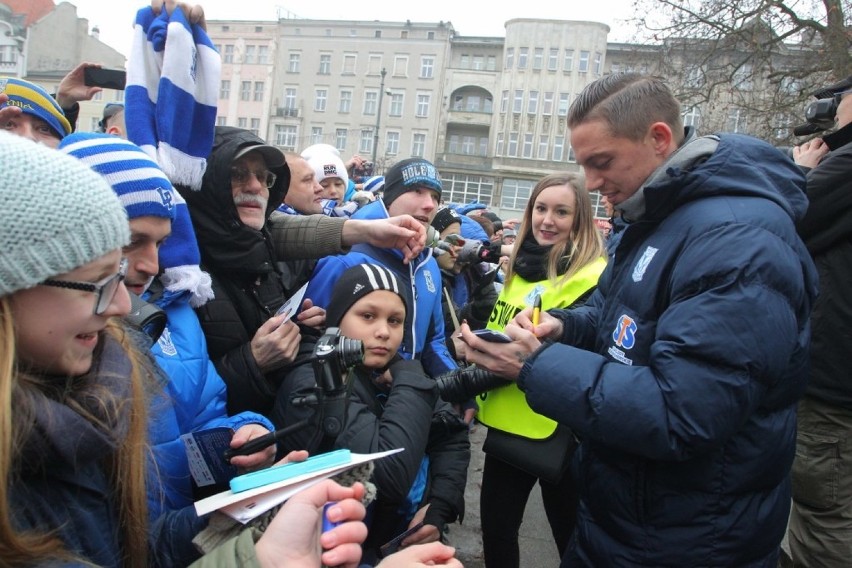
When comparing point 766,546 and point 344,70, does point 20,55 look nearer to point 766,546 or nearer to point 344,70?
point 344,70

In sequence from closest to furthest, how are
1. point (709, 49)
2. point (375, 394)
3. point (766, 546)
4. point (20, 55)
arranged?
point (766, 546)
point (375, 394)
point (709, 49)
point (20, 55)

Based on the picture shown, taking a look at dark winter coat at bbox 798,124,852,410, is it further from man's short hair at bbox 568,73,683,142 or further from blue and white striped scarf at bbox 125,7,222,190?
blue and white striped scarf at bbox 125,7,222,190

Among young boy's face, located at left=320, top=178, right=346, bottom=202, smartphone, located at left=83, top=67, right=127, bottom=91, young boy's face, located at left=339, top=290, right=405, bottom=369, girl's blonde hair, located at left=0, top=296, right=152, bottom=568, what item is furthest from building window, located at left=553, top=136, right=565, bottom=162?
girl's blonde hair, located at left=0, top=296, right=152, bottom=568

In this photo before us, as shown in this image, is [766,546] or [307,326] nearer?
[766,546]

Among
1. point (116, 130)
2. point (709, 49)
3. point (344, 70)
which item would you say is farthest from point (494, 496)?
point (344, 70)

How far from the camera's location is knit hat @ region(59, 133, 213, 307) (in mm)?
1746

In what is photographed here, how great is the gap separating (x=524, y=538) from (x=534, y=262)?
1.88 metres

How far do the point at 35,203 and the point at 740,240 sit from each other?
1581 mm

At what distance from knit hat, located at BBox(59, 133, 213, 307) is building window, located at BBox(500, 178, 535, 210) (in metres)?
43.2

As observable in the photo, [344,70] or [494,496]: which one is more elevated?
[344,70]

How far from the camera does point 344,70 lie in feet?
158

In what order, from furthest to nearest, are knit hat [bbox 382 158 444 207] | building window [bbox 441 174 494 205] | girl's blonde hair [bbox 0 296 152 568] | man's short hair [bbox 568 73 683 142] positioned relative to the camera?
building window [bbox 441 174 494 205] < knit hat [bbox 382 158 444 207] < man's short hair [bbox 568 73 683 142] < girl's blonde hair [bbox 0 296 152 568]

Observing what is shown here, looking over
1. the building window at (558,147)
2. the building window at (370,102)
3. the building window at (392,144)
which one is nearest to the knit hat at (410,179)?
the building window at (558,147)

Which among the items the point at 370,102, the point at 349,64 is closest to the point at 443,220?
the point at 370,102
